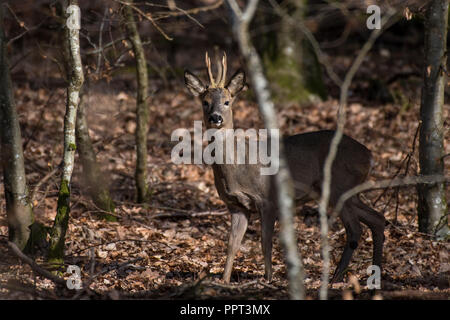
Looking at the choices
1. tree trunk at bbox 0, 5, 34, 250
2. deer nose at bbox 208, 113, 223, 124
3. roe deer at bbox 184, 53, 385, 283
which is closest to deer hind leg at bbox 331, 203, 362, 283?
roe deer at bbox 184, 53, 385, 283

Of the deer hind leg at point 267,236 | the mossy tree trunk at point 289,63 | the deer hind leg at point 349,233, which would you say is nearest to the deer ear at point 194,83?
the deer hind leg at point 267,236

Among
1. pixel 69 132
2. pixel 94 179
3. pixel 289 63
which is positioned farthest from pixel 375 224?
pixel 289 63

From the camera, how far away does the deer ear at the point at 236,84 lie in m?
6.79

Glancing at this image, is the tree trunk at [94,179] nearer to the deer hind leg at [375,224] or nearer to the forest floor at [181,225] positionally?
the forest floor at [181,225]

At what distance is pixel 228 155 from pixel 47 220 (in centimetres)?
276

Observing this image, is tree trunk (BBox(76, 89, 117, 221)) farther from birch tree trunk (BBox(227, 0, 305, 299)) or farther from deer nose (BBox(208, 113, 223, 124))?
birch tree trunk (BBox(227, 0, 305, 299))

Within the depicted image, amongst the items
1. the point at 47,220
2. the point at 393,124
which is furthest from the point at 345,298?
the point at 393,124

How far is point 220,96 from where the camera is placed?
6738 mm

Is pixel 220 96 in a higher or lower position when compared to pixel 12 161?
higher

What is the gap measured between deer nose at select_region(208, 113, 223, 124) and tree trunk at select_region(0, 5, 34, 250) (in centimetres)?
184

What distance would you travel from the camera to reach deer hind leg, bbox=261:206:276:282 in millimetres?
6403

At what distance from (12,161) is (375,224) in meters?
3.64

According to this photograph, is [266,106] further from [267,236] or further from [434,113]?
[434,113]

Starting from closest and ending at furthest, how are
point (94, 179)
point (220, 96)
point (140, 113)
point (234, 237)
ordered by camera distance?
point (234, 237)
point (220, 96)
point (94, 179)
point (140, 113)
